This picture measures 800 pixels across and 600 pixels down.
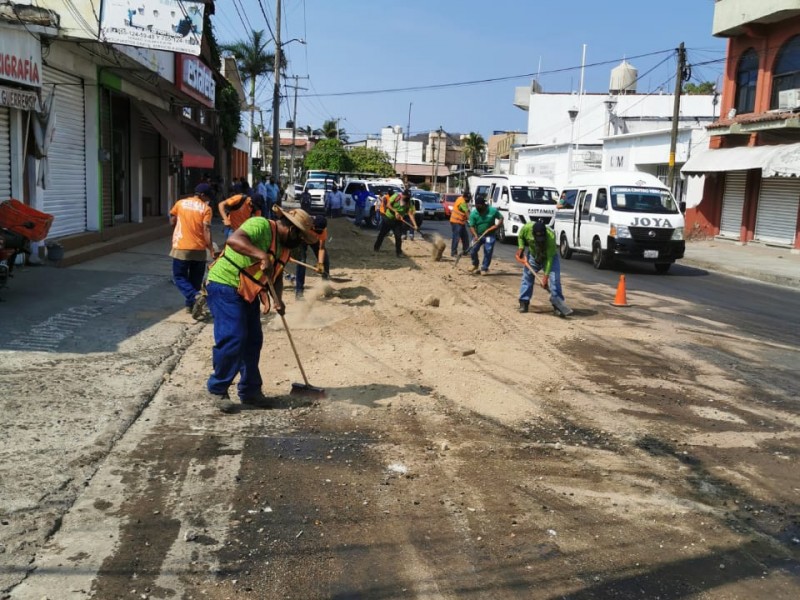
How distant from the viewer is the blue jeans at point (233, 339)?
18.6 ft

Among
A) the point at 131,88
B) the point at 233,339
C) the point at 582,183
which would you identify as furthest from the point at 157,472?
the point at 582,183

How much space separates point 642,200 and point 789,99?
952 cm

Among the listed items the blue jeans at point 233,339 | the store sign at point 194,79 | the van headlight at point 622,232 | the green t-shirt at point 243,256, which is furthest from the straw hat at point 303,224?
the store sign at point 194,79

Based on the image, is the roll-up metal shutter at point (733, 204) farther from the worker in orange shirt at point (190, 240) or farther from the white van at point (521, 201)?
the worker in orange shirt at point (190, 240)

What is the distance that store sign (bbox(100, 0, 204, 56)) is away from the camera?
1191 centimetres

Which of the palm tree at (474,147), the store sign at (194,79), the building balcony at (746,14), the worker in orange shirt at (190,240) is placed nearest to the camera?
the worker in orange shirt at (190,240)

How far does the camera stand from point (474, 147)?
3462 inches

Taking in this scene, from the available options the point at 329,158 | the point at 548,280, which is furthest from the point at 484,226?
the point at 329,158

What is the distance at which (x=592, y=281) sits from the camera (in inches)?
603

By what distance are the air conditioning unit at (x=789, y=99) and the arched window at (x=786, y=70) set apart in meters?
0.39

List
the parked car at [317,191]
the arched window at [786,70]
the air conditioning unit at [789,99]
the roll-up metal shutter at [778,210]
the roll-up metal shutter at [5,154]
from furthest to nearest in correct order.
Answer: the parked car at [317,191]
the roll-up metal shutter at [778,210]
the arched window at [786,70]
the air conditioning unit at [789,99]
the roll-up metal shutter at [5,154]

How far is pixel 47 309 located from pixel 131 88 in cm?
1035

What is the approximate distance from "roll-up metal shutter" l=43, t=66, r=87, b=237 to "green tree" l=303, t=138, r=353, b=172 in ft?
182

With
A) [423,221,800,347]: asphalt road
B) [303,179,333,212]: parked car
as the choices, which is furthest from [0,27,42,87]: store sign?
[303,179,333,212]: parked car
